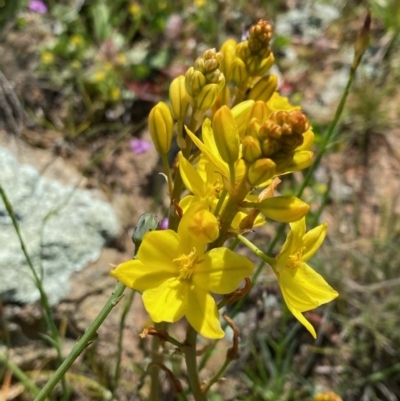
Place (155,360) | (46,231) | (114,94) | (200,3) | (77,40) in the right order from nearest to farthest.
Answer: (155,360)
(46,231)
(114,94)
(77,40)
(200,3)

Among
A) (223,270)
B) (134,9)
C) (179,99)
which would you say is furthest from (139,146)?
(223,270)

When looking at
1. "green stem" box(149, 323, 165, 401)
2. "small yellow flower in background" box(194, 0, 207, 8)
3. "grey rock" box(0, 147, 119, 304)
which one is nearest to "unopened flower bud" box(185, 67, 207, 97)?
"green stem" box(149, 323, 165, 401)

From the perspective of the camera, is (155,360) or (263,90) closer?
(263,90)

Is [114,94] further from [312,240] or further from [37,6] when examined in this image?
[312,240]

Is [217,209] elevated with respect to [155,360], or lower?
elevated

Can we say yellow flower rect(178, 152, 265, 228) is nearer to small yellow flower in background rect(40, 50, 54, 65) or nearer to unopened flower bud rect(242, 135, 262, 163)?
unopened flower bud rect(242, 135, 262, 163)

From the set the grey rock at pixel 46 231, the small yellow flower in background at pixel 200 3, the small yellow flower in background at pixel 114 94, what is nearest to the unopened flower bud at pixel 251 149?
the grey rock at pixel 46 231

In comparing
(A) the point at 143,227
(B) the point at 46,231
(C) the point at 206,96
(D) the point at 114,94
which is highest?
(C) the point at 206,96
